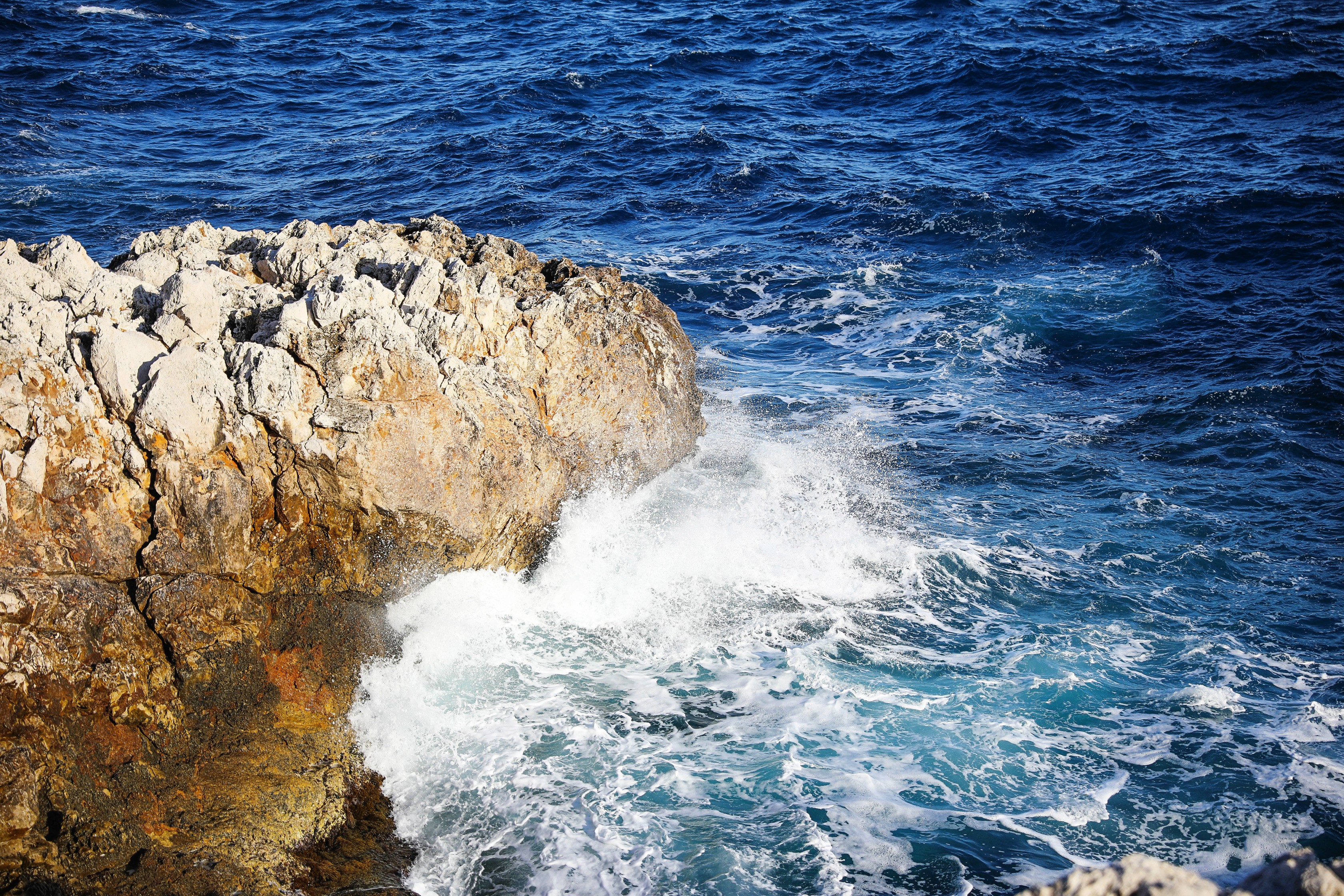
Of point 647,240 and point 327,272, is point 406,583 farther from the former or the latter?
point 647,240

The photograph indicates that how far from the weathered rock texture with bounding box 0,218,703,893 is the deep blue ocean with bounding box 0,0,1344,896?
0.72 metres

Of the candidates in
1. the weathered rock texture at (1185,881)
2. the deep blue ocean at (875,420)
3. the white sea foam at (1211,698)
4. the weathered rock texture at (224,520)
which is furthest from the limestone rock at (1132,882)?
the white sea foam at (1211,698)

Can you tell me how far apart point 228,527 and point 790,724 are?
5041 millimetres

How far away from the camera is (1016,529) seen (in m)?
11.8

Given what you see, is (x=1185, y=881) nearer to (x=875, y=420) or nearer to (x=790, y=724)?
(x=790, y=724)

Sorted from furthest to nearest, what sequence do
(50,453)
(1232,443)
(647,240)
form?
(647,240)
(1232,443)
(50,453)

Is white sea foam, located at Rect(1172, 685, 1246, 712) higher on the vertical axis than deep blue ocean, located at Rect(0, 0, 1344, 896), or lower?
lower

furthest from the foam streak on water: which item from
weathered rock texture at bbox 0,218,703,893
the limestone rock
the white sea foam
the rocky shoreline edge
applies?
the limestone rock

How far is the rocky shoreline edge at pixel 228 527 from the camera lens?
639cm

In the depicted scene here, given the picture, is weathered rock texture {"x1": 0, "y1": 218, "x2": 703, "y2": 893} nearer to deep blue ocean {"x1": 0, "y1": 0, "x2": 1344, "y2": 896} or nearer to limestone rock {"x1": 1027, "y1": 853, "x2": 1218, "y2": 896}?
deep blue ocean {"x1": 0, "y1": 0, "x2": 1344, "y2": 896}

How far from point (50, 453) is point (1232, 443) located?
44.8 feet

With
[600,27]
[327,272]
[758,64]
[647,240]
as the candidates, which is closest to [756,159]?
[647,240]

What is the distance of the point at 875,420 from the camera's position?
47.0 ft

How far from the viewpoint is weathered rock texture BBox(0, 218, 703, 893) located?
21.0 ft
